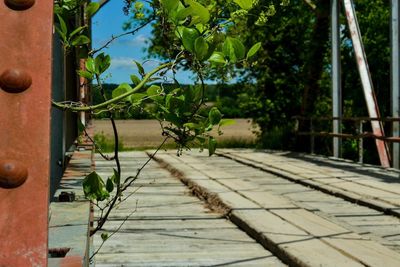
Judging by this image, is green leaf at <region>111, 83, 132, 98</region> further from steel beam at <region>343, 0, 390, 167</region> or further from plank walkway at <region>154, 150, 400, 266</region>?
steel beam at <region>343, 0, 390, 167</region>

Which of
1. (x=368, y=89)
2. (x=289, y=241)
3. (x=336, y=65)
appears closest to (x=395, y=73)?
(x=368, y=89)

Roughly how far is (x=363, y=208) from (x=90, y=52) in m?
5.44

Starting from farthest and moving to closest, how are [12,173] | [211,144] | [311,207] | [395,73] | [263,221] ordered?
[395,73], [311,207], [263,221], [211,144], [12,173]

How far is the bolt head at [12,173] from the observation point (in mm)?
862

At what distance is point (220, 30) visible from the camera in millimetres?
1593

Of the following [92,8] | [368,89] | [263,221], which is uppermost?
[368,89]

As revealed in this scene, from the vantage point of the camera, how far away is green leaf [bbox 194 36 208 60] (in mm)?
1312

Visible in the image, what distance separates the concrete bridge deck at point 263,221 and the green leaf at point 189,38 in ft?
8.77

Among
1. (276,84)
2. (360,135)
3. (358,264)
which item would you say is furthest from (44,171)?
(276,84)

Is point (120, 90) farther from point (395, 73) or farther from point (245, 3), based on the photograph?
point (395, 73)

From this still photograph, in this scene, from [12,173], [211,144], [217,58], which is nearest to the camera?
[12,173]

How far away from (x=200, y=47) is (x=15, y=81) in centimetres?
52

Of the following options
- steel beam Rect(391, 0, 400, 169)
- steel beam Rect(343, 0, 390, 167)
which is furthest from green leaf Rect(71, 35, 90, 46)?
steel beam Rect(343, 0, 390, 167)

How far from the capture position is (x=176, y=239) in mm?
5086
